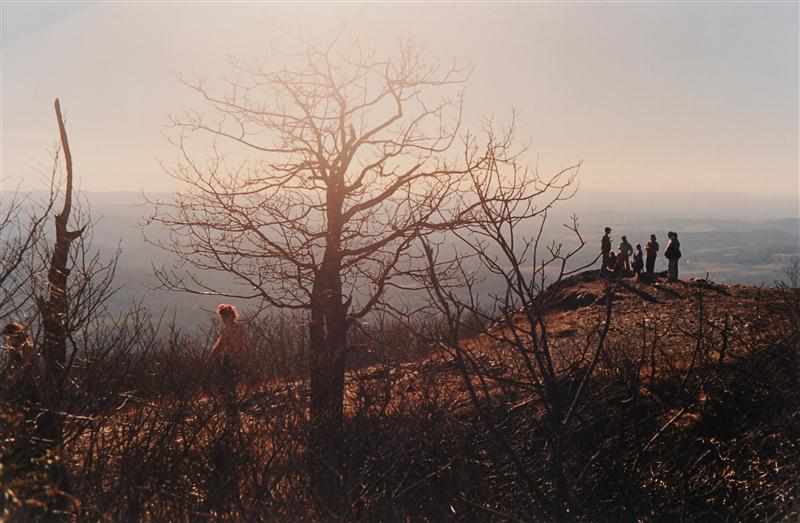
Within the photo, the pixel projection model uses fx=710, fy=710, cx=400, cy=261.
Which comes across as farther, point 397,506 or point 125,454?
point 397,506

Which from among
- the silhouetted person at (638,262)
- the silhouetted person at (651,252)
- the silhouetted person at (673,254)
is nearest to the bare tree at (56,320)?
the silhouetted person at (673,254)

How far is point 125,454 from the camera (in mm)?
6277

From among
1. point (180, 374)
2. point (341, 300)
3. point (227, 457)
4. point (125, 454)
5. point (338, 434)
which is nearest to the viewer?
point (125, 454)

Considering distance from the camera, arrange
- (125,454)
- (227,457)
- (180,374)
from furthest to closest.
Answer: (180,374)
(227,457)
(125,454)

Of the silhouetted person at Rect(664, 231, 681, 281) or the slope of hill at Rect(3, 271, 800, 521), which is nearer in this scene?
the slope of hill at Rect(3, 271, 800, 521)

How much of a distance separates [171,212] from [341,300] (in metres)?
2.90

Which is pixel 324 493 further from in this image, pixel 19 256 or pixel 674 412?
pixel 674 412

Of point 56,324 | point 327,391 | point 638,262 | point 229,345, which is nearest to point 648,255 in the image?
point 638,262

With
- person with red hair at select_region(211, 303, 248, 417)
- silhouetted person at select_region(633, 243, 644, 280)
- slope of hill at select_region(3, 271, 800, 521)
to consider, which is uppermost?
silhouetted person at select_region(633, 243, 644, 280)

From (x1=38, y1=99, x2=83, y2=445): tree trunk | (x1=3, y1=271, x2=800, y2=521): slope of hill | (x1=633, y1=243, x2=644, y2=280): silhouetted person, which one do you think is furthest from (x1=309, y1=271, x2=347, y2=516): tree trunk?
(x1=633, y1=243, x2=644, y2=280): silhouetted person

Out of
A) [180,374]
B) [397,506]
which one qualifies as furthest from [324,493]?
[180,374]

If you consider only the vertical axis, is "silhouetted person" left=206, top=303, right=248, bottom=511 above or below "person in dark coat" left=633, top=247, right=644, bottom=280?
below

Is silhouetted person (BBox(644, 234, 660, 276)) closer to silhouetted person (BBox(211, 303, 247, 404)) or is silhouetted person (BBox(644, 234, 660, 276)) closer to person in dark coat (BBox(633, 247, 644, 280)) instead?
person in dark coat (BBox(633, 247, 644, 280))

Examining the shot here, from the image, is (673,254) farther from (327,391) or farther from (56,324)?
(56,324)
